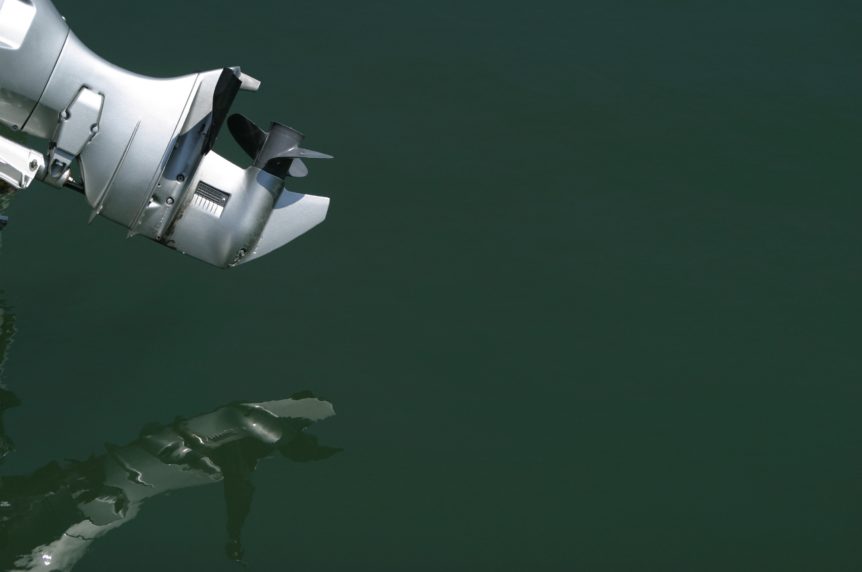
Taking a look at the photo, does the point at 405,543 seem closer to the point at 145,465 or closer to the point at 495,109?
the point at 145,465

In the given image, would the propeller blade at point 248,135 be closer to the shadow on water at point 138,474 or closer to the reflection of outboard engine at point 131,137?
the reflection of outboard engine at point 131,137

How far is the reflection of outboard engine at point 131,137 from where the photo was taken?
20.3ft

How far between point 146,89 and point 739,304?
12.6 ft

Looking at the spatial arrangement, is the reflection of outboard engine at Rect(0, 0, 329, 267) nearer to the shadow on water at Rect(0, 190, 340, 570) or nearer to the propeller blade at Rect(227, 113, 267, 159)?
the propeller blade at Rect(227, 113, 267, 159)

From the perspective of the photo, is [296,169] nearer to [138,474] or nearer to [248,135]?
[248,135]

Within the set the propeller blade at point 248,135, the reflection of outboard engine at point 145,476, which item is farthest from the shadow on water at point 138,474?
the propeller blade at point 248,135

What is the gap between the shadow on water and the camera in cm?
620

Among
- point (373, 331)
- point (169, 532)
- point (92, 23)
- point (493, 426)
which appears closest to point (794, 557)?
point (493, 426)

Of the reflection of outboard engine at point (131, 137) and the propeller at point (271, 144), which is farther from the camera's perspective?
the propeller at point (271, 144)

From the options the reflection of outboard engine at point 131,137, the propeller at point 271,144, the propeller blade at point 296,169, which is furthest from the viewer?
the propeller blade at point 296,169

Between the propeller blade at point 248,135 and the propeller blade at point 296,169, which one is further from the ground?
the propeller blade at point 248,135

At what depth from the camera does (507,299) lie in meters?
7.68

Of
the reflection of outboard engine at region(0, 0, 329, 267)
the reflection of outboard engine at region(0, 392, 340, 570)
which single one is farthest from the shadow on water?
the reflection of outboard engine at region(0, 0, 329, 267)

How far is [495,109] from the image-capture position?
8844 mm
